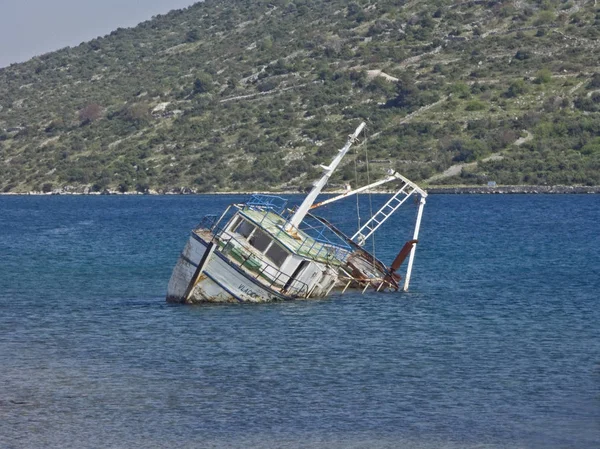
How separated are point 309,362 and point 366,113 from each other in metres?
118

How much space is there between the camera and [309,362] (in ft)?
111

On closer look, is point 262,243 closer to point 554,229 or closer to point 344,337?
point 344,337

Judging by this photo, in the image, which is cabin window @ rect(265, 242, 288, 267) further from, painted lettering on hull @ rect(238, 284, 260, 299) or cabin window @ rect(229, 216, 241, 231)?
cabin window @ rect(229, 216, 241, 231)

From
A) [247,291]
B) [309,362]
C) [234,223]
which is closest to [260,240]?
[234,223]

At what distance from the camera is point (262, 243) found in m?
43.2

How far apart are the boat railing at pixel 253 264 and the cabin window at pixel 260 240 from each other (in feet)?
1.80

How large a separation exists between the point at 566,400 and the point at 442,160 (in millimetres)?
106643

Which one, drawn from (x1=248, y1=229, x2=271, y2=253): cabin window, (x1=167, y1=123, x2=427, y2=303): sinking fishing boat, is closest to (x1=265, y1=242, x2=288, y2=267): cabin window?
(x1=167, y1=123, x2=427, y2=303): sinking fishing boat

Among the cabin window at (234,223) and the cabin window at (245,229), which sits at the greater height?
the cabin window at (234,223)

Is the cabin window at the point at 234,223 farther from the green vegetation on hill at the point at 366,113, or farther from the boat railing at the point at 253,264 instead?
the green vegetation on hill at the point at 366,113

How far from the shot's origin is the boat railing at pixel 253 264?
42.3 metres

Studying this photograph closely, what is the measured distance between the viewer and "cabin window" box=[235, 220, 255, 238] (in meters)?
43.5

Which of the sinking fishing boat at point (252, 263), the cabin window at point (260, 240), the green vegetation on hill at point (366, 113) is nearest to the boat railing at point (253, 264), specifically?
the sinking fishing boat at point (252, 263)

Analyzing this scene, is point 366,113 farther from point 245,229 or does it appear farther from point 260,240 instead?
point 260,240
